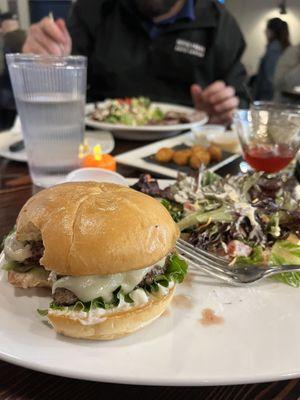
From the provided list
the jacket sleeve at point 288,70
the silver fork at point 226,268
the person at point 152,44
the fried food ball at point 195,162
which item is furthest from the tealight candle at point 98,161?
the jacket sleeve at point 288,70

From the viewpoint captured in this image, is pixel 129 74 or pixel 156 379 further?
pixel 129 74

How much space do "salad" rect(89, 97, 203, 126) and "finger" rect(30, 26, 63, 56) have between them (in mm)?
487

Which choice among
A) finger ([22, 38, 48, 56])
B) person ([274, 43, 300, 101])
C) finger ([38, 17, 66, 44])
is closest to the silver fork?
finger ([38, 17, 66, 44])

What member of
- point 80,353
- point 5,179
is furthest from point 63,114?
point 80,353

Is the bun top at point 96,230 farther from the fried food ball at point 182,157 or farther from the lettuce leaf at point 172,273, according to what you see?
the fried food ball at point 182,157

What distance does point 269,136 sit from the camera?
202cm

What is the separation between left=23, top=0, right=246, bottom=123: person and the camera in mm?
4004

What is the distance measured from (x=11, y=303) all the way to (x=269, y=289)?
0.75m

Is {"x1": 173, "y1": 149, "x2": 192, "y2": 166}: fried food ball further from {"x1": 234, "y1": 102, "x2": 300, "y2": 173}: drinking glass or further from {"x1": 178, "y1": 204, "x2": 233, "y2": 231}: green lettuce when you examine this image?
{"x1": 178, "y1": 204, "x2": 233, "y2": 231}: green lettuce

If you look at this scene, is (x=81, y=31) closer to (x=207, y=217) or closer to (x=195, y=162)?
(x=195, y=162)

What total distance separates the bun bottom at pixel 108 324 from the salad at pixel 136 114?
76.8 inches

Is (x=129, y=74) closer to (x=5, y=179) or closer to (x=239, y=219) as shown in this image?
(x=5, y=179)

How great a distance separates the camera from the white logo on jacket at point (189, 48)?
13.3 feet

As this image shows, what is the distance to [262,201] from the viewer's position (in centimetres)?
153
